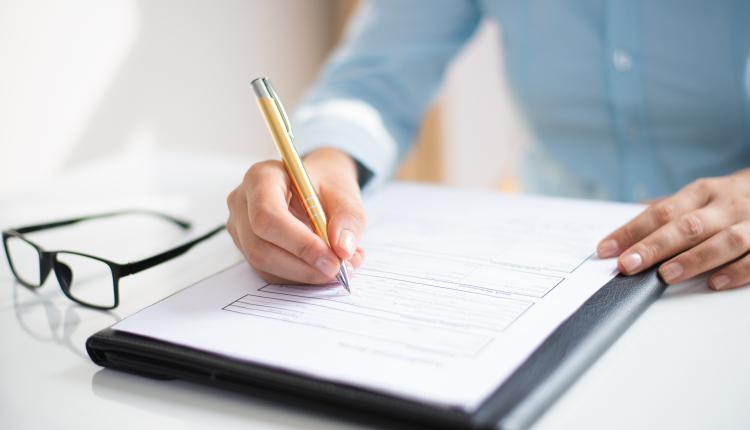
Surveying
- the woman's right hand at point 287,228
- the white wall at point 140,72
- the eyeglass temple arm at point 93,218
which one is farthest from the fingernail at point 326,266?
the white wall at point 140,72

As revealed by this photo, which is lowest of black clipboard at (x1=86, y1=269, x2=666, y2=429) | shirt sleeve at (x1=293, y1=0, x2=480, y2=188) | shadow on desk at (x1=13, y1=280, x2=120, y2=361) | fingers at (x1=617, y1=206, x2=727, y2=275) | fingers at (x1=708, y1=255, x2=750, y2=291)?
shadow on desk at (x1=13, y1=280, x2=120, y2=361)

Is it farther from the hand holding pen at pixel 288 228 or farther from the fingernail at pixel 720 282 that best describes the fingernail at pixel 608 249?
the hand holding pen at pixel 288 228

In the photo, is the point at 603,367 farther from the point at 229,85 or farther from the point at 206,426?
the point at 229,85

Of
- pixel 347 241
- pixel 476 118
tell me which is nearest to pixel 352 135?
pixel 347 241

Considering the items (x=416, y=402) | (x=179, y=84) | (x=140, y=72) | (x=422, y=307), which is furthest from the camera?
(x=179, y=84)

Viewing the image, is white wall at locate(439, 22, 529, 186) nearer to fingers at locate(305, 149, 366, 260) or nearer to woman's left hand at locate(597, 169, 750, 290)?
fingers at locate(305, 149, 366, 260)

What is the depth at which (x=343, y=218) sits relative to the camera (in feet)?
1.88

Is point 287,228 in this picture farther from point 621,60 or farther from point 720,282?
point 621,60

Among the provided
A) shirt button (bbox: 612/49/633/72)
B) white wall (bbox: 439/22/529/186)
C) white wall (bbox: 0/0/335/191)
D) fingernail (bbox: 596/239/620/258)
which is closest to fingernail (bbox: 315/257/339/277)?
fingernail (bbox: 596/239/620/258)

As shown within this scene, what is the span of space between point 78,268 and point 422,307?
38 centimetres

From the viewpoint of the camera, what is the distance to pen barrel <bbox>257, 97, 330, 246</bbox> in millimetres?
556

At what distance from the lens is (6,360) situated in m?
0.52

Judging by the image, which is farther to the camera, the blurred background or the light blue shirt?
the blurred background

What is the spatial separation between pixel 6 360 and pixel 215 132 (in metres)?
1.34
